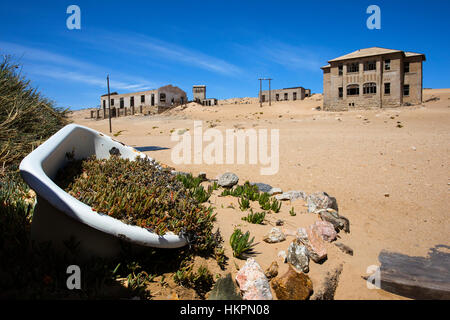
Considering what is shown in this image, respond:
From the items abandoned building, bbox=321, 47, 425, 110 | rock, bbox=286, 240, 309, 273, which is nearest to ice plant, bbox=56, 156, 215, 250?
rock, bbox=286, 240, 309, 273

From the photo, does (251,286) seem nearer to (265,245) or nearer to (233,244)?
(233,244)

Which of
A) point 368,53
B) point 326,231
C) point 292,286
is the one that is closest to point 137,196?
point 292,286

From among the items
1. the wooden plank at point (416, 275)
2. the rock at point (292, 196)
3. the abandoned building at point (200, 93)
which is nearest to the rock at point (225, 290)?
the wooden plank at point (416, 275)

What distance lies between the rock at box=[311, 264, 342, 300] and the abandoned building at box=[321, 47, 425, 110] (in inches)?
1178

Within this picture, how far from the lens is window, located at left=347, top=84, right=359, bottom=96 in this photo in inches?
1153

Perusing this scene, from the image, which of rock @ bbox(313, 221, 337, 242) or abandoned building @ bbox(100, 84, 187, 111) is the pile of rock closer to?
rock @ bbox(313, 221, 337, 242)

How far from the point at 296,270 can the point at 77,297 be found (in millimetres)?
2057

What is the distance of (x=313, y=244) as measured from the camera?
135 inches

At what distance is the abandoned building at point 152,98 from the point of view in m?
38.0

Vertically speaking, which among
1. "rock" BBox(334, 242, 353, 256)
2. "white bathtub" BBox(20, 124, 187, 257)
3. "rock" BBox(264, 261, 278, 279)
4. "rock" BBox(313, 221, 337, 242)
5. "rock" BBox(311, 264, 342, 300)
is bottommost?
"rock" BBox(311, 264, 342, 300)

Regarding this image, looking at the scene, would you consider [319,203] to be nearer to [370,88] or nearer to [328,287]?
[328,287]

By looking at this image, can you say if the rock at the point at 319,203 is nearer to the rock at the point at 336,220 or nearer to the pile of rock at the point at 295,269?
the rock at the point at 336,220

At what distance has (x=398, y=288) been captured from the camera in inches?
116
